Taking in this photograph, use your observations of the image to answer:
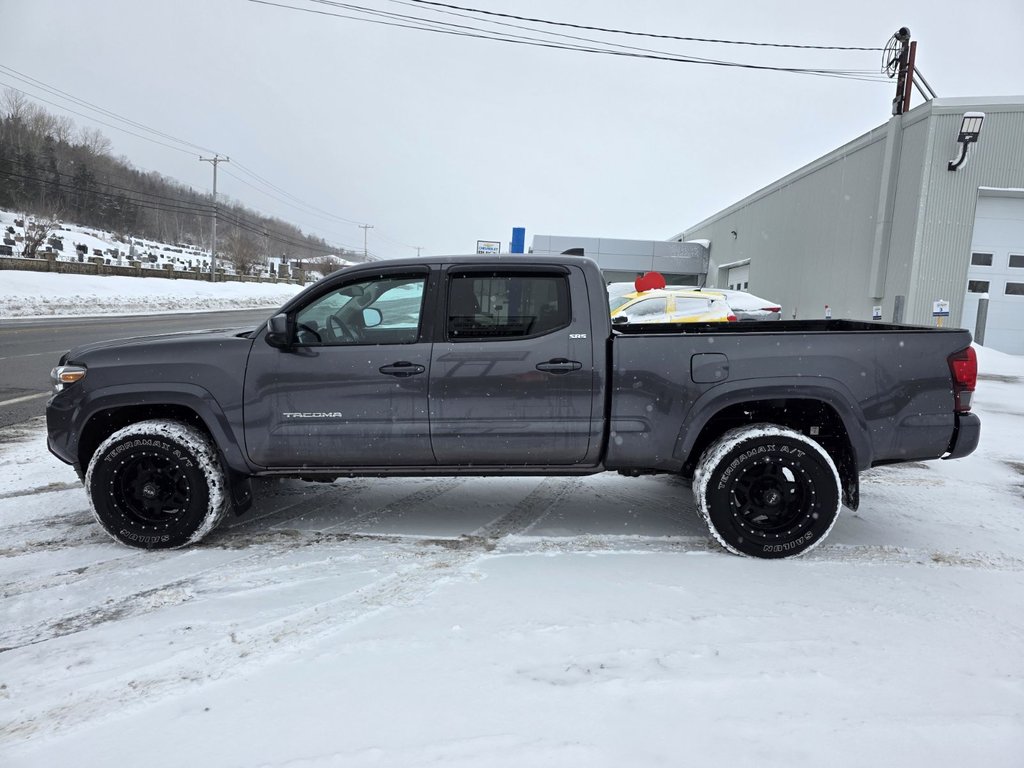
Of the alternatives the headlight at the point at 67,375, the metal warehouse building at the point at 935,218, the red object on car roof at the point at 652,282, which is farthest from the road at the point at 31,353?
the metal warehouse building at the point at 935,218

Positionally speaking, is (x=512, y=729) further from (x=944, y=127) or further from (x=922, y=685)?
(x=944, y=127)

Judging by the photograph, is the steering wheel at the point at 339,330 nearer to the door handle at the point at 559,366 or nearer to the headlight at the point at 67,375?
the door handle at the point at 559,366

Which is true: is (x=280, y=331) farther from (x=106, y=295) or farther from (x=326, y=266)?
(x=326, y=266)

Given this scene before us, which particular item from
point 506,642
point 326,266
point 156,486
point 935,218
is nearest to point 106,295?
point 156,486

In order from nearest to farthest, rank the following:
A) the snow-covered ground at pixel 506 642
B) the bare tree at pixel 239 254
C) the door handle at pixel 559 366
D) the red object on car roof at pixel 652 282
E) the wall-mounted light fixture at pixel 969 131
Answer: the snow-covered ground at pixel 506 642 → the door handle at pixel 559 366 → the red object on car roof at pixel 652 282 → the wall-mounted light fixture at pixel 969 131 → the bare tree at pixel 239 254

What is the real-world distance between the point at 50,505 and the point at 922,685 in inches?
212

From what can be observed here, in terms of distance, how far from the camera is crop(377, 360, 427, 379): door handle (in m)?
3.69

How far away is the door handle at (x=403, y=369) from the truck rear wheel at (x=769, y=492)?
5.95 feet

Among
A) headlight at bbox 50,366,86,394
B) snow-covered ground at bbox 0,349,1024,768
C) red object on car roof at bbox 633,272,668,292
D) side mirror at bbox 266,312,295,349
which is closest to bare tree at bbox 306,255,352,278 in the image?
red object on car roof at bbox 633,272,668,292

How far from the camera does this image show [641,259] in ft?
136

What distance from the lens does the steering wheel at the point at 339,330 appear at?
151 inches

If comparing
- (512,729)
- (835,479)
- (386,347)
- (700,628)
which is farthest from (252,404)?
(835,479)

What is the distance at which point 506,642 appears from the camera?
267cm

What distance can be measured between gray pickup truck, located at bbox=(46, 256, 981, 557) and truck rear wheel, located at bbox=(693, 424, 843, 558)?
12 millimetres
